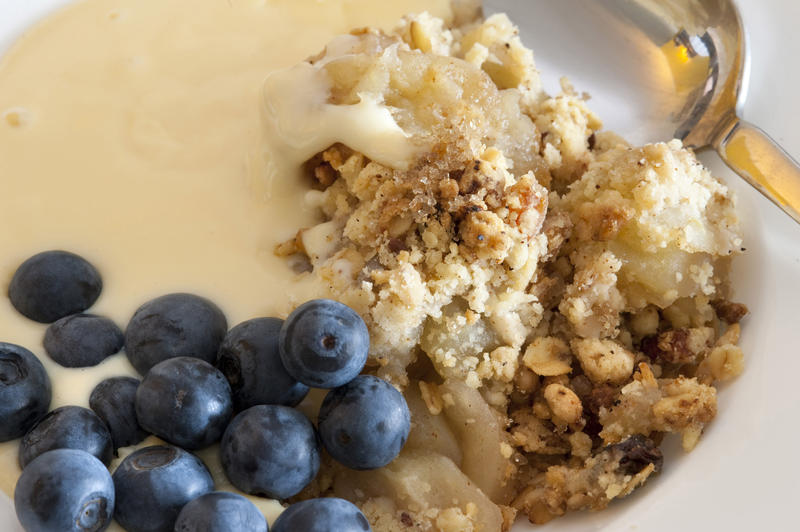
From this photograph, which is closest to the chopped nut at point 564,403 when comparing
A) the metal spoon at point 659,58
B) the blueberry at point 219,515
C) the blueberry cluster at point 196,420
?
the blueberry cluster at point 196,420

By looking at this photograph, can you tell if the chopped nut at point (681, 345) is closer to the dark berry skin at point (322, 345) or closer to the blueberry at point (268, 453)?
the dark berry skin at point (322, 345)

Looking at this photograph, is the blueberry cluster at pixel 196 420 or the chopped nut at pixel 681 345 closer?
the blueberry cluster at pixel 196 420

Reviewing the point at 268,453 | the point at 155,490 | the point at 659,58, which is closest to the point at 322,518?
the point at 268,453

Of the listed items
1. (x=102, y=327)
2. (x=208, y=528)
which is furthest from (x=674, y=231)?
(x=102, y=327)

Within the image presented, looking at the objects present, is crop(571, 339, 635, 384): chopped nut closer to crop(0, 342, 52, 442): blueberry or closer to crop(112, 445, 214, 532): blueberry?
crop(112, 445, 214, 532): blueberry

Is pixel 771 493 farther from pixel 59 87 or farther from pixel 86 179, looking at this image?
pixel 59 87

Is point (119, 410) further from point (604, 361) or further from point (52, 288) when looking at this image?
point (604, 361)
